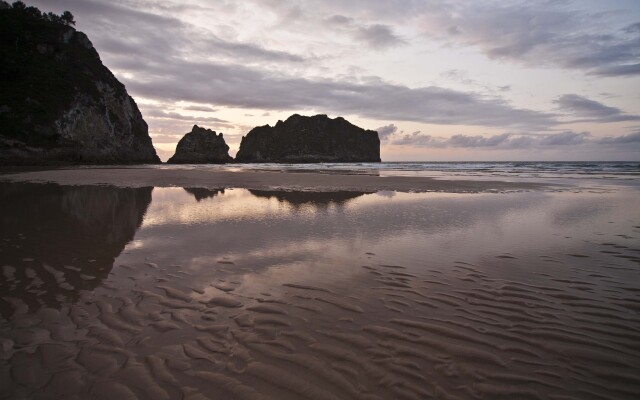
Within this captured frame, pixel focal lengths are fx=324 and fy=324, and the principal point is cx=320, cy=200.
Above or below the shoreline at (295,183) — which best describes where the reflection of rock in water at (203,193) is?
below

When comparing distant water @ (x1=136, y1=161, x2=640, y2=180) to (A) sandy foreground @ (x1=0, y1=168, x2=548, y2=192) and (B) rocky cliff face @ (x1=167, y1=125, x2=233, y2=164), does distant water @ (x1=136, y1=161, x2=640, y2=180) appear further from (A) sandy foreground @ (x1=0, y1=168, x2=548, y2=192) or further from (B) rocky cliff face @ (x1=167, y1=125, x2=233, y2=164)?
(B) rocky cliff face @ (x1=167, y1=125, x2=233, y2=164)

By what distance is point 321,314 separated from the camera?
180 inches

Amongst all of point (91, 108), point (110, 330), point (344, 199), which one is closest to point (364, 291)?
point (110, 330)

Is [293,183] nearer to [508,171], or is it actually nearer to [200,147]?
[508,171]

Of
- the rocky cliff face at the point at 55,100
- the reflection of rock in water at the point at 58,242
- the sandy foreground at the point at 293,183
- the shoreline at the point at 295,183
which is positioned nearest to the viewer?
the reflection of rock in water at the point at 58,242

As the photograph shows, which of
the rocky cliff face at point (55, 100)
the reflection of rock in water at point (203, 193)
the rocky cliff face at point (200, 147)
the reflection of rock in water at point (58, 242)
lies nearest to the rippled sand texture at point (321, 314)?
the reflection of rock in water at point (58, 242)

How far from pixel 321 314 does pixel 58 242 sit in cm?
730

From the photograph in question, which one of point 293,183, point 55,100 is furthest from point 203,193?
point 55,100

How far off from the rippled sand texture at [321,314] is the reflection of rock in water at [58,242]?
0.18ft

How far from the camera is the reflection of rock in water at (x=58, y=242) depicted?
5.40m

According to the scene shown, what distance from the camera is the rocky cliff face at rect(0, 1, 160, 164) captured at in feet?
173

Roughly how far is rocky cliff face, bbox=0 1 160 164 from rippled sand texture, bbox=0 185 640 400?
58.2 meters

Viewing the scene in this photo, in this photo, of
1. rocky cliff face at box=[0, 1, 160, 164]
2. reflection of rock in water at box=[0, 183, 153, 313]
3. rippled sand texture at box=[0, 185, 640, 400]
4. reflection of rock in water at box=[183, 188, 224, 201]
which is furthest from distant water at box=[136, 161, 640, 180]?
reflection of rock in water at box=[0, 183, 153, 313]

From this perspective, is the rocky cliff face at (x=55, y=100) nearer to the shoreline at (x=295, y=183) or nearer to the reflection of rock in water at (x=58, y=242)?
the shoreline at (x=295, y=183)
